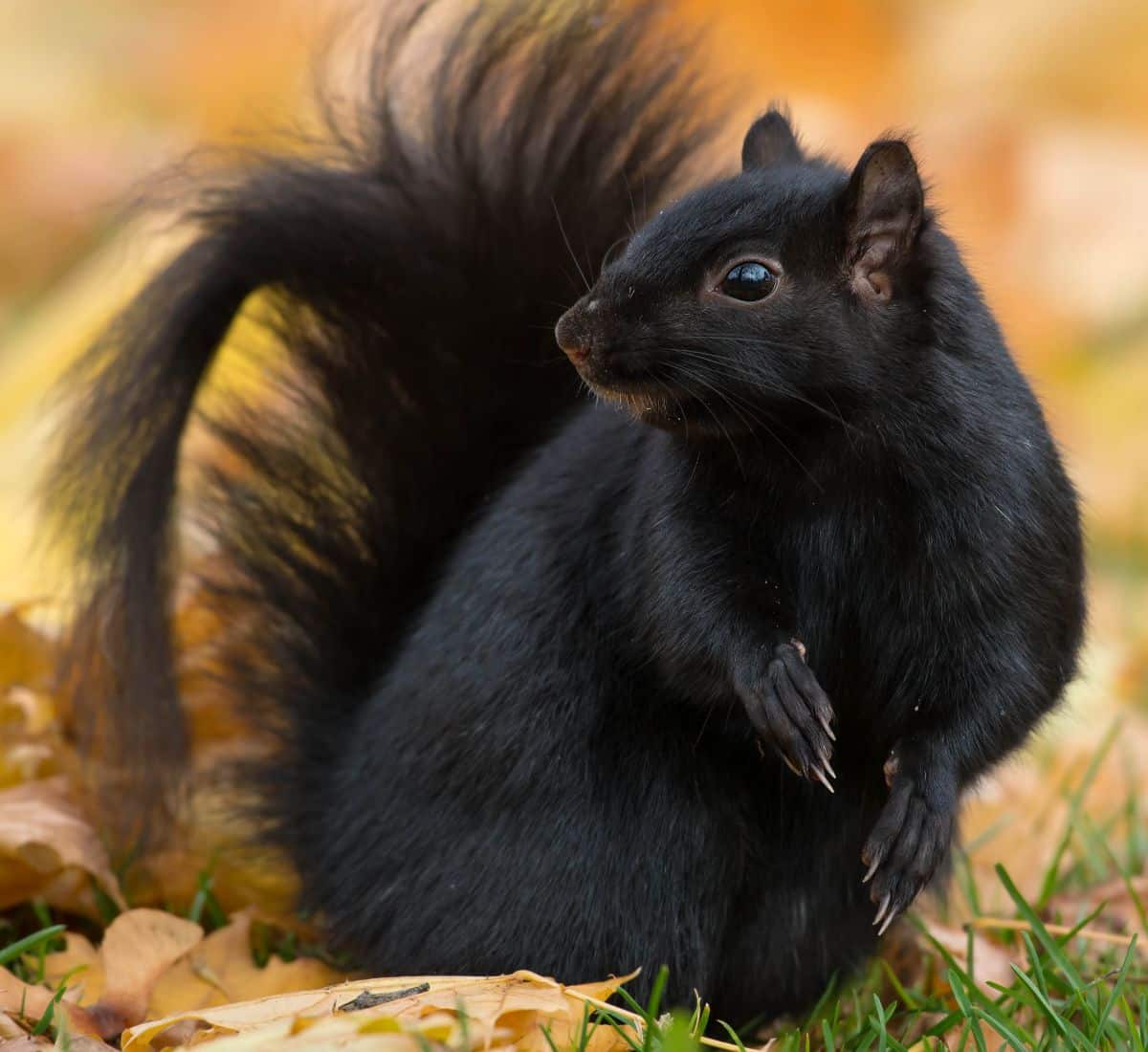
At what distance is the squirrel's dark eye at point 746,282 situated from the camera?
4.71 feet

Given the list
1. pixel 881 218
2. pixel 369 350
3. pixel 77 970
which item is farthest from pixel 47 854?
pixel 881 218

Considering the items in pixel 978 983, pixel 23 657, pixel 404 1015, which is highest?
pixel 978 983

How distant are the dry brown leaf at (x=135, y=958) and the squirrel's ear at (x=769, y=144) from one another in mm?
976

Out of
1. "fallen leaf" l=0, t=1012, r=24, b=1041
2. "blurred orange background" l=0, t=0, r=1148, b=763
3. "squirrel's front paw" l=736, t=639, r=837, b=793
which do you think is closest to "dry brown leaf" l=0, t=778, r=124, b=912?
"fallen leaf" l=0, t=1012, r=24, b=1041

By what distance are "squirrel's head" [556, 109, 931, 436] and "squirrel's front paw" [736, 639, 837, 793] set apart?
0.22 m

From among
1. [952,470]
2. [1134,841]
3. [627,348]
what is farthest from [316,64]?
[1134,841]

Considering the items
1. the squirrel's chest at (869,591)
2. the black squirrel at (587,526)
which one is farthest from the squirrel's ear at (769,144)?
the squirrel's chest at (869,591)

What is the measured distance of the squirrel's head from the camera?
4.66 feet

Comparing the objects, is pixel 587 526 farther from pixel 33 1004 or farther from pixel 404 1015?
pixel 33 1004

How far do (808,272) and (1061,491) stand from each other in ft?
1.14

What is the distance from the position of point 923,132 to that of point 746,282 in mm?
2664

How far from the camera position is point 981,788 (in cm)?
186

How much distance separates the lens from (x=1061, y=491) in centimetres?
159

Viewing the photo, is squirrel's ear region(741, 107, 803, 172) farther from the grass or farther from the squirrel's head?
the grass
